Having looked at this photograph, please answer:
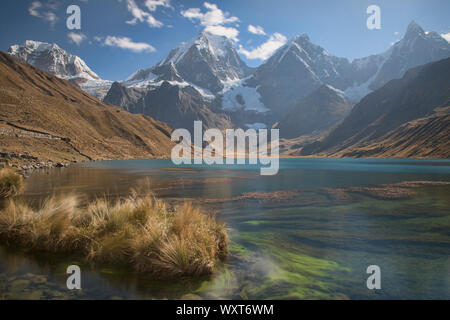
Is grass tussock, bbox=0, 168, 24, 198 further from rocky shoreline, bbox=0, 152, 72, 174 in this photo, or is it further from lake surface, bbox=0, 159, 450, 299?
rocky shoreline, bbox=0, 152, 72, 174

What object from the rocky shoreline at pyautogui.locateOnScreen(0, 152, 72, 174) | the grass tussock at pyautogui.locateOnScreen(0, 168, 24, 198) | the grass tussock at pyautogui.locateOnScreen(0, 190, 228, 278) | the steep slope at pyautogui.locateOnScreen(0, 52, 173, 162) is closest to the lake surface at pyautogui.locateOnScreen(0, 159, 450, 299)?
the grass tussock at pyautogui.locateOnScreen(0, 190, 228, 278)

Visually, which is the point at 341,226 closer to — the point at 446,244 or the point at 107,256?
the point at 446,244

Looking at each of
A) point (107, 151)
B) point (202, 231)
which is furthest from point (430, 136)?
point (202, 231)

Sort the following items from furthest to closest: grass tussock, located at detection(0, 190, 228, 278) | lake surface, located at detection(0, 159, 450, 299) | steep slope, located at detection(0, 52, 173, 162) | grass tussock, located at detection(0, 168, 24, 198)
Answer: steep slope, located at detection(0, 52, 173, 162), grass tussock, located at detection(0, 168, 24, 198), grass tussock, located at detection(0, 190, 228, 278), lake surface, located at detection(0, 159, 450, 299)

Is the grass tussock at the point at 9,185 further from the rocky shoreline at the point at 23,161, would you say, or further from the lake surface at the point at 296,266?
the rocky shoreline at the point at 23,161

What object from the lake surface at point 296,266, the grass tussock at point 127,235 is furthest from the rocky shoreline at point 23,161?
the lake surface at point 296,266

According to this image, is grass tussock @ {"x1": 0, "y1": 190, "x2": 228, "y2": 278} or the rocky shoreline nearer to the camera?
grass tussock @ {"x1": 0, "y1": 190, "x2": 228, "y2": 278}
